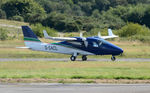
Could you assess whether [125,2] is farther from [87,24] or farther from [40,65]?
[40,65]

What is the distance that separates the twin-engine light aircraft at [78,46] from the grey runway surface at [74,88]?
1495cm

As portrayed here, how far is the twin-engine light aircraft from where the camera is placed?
1356 inches

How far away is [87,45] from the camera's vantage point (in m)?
35.1

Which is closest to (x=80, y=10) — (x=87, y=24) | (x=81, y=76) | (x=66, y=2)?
(x=66, y=2)

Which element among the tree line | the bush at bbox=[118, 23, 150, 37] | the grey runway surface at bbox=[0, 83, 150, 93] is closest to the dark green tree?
the tree line

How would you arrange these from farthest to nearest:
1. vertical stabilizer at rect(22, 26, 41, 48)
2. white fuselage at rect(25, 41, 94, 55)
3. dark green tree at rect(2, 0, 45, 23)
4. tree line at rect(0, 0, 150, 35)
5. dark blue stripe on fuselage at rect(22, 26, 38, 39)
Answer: dark green tree at rect(2, 0, 45, 23) < tree line at rect(0, 0, 150, 35) < vertical stabilizer at rect(22, 26, 41, 48) < dark blue stripe on fuselage at rect(22, 26, 38, 39) < white fuselage at rect(25, 41, 94, 55)

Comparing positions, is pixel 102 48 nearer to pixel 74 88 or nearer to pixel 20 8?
pixel 74 88

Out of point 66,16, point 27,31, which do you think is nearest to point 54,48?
point 27,31

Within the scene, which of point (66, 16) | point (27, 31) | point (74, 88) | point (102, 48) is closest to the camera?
point (74, 88)

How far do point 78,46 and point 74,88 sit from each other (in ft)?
57.9

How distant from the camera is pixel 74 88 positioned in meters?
18.1

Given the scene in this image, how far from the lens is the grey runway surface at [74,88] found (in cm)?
1714

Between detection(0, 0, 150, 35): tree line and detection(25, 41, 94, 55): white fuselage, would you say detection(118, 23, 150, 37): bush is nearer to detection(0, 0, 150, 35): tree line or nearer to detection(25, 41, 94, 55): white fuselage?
detection(0, 0, 150, 35): tree line

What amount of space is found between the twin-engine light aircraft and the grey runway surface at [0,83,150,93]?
1495cm
